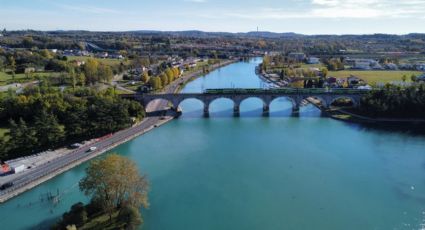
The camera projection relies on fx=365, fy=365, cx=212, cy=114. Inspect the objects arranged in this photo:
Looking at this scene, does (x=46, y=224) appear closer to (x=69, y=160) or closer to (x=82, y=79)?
(x=69, y=160)

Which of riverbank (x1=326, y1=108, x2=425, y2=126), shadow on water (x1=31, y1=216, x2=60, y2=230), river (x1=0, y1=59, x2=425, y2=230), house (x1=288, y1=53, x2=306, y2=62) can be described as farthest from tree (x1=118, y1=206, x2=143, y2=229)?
house (x1=288, y1=53, x2=306, y2=62)

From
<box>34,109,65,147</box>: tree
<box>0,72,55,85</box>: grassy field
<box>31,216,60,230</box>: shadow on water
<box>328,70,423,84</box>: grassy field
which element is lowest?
<box>31,216,60,230</box>: shadow on water

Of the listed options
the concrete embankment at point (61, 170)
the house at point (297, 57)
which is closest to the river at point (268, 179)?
the concrete embankment at point (61, 170)

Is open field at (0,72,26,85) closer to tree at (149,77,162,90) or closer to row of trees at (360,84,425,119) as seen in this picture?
tree at (149,77,162,90)

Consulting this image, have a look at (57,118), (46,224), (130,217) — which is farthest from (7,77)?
(130,217)

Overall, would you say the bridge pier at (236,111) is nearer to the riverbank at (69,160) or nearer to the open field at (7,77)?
the riverbank at (69,160)

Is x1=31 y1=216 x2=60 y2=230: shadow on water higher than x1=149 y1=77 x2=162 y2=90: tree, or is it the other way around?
x1=149 y1=77 x2=162 y2=90: tree
